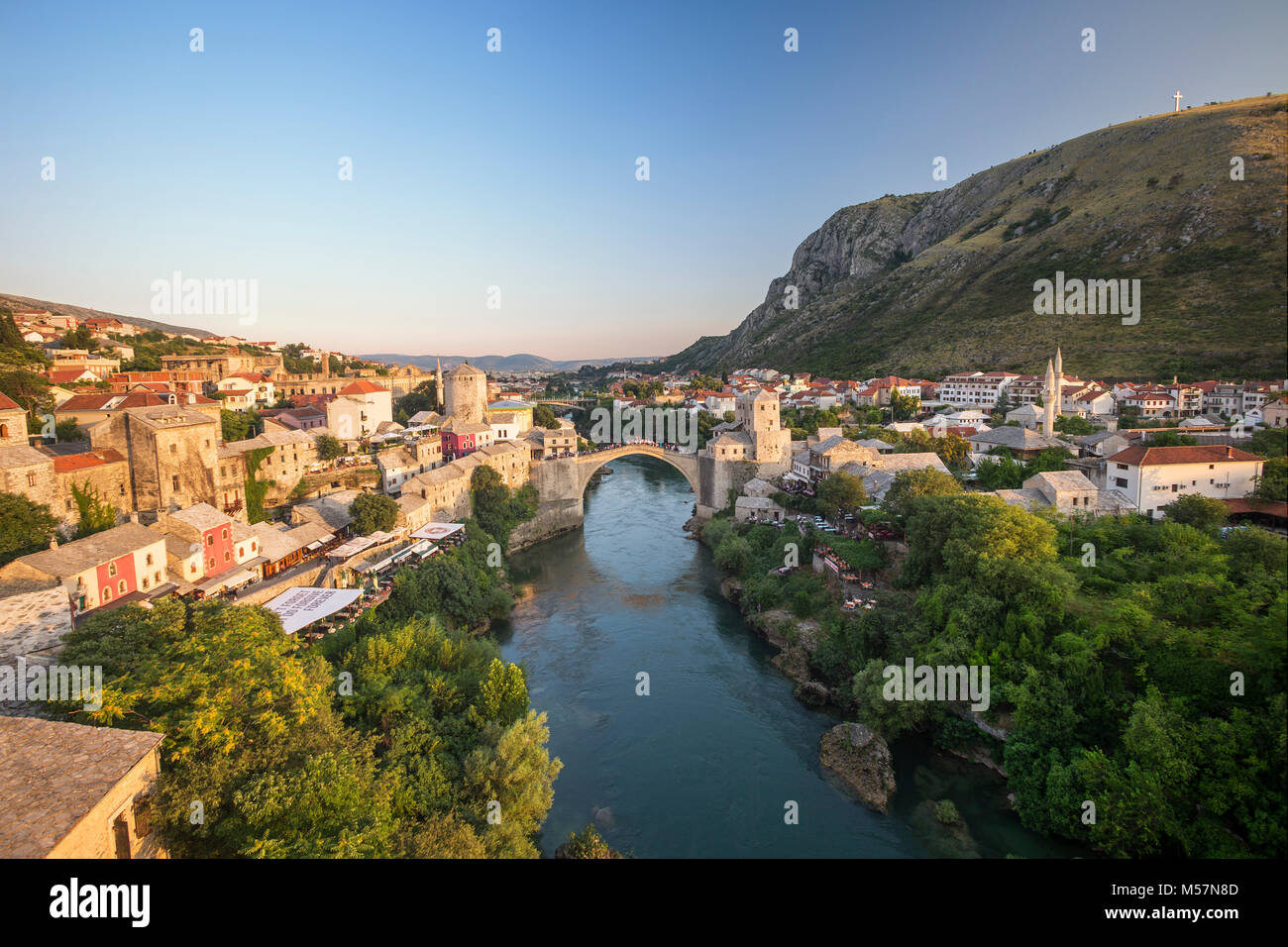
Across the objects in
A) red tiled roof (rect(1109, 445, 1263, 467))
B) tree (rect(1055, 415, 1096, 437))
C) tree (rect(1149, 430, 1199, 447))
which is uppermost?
tree (rect(1055, 415, 1096, 437))

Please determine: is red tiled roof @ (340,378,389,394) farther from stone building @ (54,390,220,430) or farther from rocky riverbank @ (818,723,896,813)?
rocky riverbank @ (818,723,896,813)

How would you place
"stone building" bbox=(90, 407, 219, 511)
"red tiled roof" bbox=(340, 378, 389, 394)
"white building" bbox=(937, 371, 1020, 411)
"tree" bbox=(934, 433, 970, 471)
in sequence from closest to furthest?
"stone building" bbox=(90, 407, 219, 511)
"tree" bbox=(934, 433, 970, 471)
"red tiled roof" bbox=(340, 378, 389, 394)
"white building" bbox=(937, 371, 1020, 411)

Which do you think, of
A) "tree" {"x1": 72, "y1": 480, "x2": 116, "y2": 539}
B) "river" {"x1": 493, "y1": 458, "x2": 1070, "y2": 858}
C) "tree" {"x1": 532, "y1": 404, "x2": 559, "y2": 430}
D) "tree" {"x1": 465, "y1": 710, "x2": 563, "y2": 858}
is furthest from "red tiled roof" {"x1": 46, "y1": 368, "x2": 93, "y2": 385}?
"tree" {"x1": 532, "y1": 404, "x2": 559, "y2": 430}

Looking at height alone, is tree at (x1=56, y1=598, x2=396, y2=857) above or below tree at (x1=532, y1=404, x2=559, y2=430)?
below

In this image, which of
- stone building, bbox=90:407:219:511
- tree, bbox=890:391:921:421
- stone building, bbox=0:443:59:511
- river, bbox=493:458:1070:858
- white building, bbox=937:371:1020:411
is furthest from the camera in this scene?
tree, bbox=890:391:921:421
